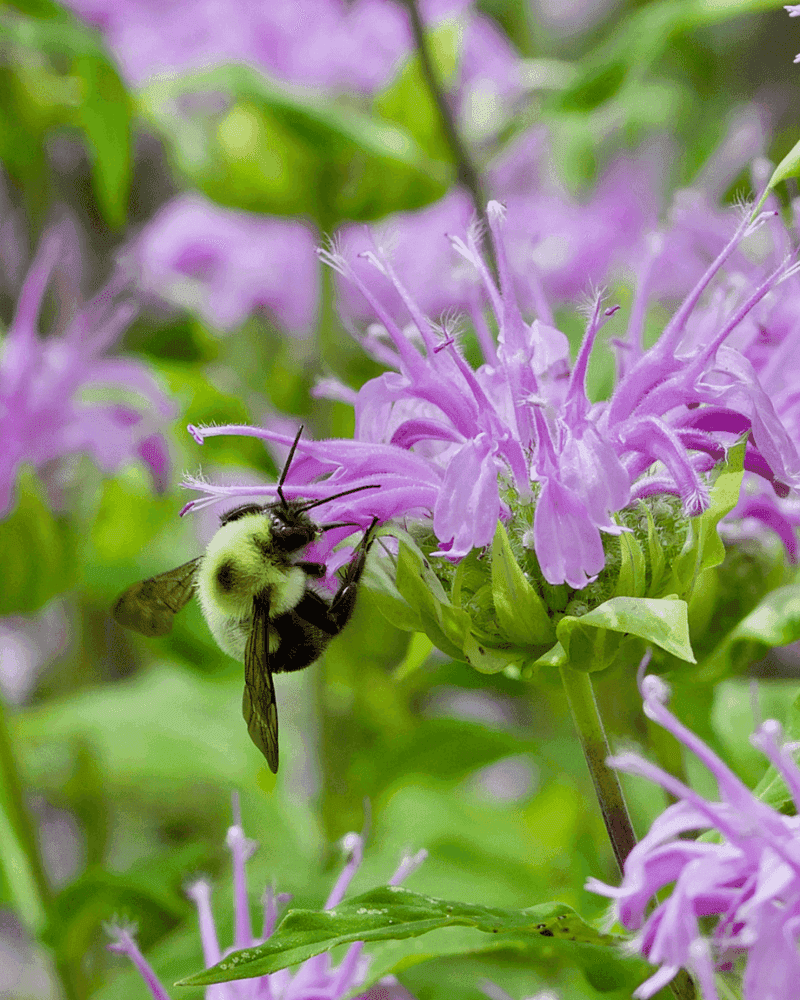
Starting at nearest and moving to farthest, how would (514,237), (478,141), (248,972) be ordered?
(248,972) < (478,141) < (514,237)

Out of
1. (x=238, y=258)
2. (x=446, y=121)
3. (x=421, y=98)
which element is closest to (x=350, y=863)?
(x=446, y=121)

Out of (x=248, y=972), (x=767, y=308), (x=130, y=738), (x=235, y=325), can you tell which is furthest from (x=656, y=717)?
(x=235, y=325)

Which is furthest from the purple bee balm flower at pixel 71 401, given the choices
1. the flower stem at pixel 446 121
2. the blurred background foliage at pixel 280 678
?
the flower stem at pixel 446 121

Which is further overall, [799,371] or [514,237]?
[514,237]

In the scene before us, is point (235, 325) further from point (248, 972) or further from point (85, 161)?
point (248, 972)

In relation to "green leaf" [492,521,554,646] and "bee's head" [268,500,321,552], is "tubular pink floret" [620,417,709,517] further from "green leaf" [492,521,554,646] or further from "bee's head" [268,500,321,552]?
"bee's head" [268,500,321,552]

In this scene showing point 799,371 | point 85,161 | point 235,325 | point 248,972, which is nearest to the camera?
point 248,972

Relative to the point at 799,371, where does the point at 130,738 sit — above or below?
below

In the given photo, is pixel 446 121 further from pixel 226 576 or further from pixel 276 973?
pixel 276 973
